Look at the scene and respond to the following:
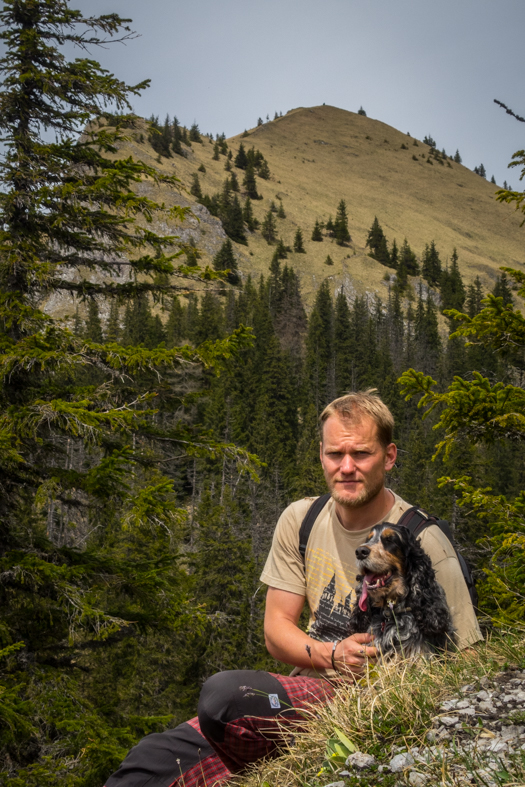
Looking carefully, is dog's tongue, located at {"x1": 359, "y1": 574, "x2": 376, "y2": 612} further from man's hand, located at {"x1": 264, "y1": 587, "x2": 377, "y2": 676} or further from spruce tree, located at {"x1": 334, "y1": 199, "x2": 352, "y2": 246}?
spruce tree, located at {"x1": 334, "y1": 199, "x2": 352, "y2": 246}

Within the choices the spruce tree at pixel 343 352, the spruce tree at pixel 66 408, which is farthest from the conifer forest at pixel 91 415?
the spruce tree at pixel 343 352

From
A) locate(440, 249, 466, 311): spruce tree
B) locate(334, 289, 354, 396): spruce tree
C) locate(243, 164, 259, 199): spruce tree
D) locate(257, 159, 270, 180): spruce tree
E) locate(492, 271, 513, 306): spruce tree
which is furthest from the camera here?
locate(257, 159, 270, 180): spruce tree

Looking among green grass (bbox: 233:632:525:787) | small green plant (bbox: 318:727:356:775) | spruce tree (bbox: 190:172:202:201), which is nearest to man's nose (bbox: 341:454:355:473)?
green grass (bbox: 233:632:525:787)

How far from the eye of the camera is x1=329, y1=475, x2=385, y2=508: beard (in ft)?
11.1

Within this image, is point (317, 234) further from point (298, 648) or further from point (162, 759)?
point (162, 759)

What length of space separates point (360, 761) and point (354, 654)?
2.85 ft

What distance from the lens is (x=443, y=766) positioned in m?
1.91

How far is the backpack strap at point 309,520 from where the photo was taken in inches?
145

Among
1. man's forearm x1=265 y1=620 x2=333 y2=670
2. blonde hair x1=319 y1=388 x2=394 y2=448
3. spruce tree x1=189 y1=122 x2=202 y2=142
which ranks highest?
spruce tree x1=189 y1=122 x2=202 y2=142

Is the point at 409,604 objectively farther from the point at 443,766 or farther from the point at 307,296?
the point at 307,296

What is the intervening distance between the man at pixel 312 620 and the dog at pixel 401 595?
13cm

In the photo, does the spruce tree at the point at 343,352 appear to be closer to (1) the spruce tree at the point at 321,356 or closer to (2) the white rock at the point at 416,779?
(1) the spruce tree at the point at 321,356

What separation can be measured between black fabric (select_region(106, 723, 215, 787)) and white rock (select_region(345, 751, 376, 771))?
4.56ft

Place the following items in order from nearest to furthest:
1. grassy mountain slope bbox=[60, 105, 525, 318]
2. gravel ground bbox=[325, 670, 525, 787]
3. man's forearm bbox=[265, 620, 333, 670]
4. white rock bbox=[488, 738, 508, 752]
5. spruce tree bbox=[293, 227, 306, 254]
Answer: gravel ground bbox=[325, 670, 525, 787] < white rock bbox=[488, 738, 508, 752] < man's forearm bbox=[265, 620, 333, 670] < grassy mountain slope bbox=[60, 105, 525, 318] < spruce tree bbox=[293, 227, 306, 254]
